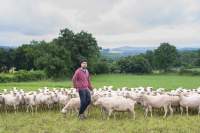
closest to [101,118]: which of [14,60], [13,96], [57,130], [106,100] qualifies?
[106,100]

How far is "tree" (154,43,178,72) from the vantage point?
113194mm

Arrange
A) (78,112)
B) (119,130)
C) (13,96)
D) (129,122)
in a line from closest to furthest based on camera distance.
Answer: (119,130), (129,122), (78,112), (13,96)

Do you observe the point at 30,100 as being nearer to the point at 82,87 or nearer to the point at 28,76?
the point at 82,87

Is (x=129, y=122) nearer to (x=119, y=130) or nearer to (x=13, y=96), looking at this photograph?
(x=119, y=130)

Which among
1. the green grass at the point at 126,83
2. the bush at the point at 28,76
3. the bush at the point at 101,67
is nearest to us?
the green grass at the point at 126,83

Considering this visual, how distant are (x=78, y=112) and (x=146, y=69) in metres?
80.5

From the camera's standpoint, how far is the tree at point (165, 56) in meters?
113

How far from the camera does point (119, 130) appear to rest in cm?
1434

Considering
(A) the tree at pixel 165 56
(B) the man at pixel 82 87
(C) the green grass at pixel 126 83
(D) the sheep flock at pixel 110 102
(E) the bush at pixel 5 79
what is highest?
(A) the tree at pixel 165 56

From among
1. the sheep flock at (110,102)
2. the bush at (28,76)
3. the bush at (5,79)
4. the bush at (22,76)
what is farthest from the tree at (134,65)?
the sheep flock at (110,102)

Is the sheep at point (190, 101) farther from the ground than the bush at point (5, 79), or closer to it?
farther from the ground

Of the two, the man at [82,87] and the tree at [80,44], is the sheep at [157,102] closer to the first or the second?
the man at [82,87]

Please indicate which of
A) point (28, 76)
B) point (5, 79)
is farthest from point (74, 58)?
point (5, 79)

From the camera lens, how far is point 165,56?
117 metres
